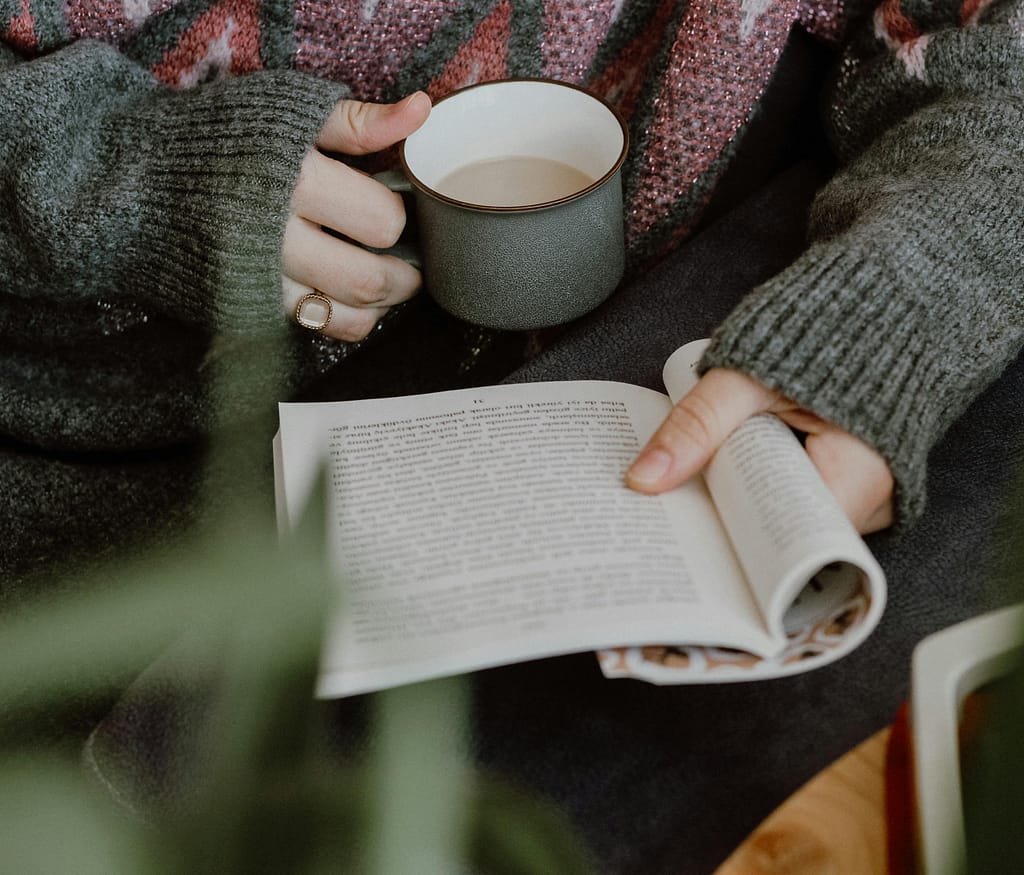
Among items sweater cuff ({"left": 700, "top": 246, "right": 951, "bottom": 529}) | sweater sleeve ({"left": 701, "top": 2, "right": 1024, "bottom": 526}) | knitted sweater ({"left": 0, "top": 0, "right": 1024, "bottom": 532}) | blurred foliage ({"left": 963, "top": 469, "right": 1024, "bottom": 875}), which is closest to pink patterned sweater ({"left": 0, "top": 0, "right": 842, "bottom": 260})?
knitted sweater ({"left": 0, "top": 0, "right": 1024, "bottom": 532})

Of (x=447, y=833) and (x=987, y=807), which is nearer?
(x=987, y=807)

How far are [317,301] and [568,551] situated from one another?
0.29 meters

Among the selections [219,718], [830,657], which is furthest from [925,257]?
[219,718]

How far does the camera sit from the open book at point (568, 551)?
1.28 feet

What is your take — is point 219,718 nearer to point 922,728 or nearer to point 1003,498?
point 922,728

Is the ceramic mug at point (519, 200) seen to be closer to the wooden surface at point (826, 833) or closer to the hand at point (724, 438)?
the hand at point (724, 438)

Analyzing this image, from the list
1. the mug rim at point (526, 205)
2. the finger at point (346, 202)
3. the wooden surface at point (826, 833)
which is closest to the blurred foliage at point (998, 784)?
the wooden surface at point (826, 833)

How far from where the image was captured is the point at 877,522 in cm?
47

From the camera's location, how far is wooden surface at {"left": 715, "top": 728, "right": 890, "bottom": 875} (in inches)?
13.4

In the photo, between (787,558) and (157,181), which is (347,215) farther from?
(787,558)

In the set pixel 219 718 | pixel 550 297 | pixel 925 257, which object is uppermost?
pixel 925 257

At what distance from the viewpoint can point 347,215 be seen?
1.86 feet

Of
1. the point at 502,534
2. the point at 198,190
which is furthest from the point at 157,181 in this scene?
the point at 502,534

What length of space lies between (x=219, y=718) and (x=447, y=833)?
0.46 ft
